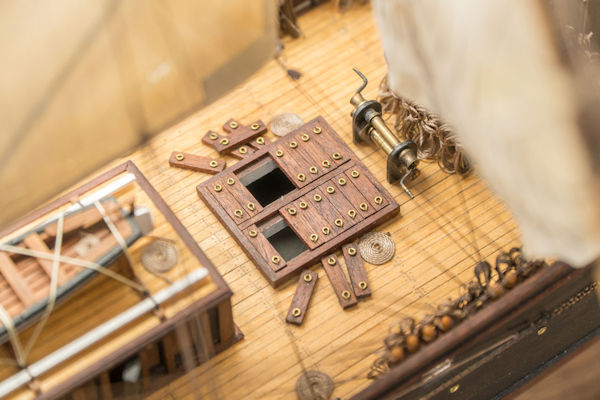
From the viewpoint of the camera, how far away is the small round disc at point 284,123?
354 centimetres

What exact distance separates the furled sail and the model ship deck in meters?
0.60

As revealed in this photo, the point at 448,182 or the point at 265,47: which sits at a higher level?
the point at 265,47

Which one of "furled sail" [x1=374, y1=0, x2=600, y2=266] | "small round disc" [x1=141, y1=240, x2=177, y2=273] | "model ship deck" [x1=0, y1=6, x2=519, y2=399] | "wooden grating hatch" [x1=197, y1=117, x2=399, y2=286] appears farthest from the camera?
"wooden grating hatch" [x1=197, y1=117, x2=399, y2=286]

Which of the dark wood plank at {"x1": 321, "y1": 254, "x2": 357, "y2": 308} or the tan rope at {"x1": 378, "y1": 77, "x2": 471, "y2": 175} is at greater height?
the tan rope at {"x1": 378, "y1": 77, "x2": 471, "y2": 175}

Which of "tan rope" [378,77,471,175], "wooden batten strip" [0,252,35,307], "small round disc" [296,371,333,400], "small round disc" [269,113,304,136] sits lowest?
"small round disc" [296,371,333,400]

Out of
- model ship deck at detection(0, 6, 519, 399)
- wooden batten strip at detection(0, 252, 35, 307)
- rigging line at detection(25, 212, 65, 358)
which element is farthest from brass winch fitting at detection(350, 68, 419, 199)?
wooden batten strip at detection(0, 252, 35, 307)

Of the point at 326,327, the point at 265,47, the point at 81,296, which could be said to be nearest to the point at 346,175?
the point at 326,327

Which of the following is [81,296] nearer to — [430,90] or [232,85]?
[232,85]

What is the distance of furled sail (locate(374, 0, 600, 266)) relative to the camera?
2428 millimetres

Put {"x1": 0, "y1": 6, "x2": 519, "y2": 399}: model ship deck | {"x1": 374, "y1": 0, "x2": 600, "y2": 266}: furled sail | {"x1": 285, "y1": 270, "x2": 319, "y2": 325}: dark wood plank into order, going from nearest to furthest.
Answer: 1. {"x1": 374, "y1": 0, "x2": 600, "y2": 266}: furled sail
2. {"x1": 0, "y1": 6, "x2": 519, "y2": 399}: model ship deck
3. {"x1": 285, "y1": 270, "x2": 319, "y2": 325}: dark wood plank

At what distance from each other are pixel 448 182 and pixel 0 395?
5.37ft

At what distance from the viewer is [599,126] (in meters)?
2.53

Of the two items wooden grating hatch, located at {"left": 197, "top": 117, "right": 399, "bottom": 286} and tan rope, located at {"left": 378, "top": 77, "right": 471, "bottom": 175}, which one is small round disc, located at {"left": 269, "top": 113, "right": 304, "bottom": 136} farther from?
tan rope, located at {"left": 378, "top": 77, "right": 471, "bottom": 175}

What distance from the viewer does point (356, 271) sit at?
317 cm
